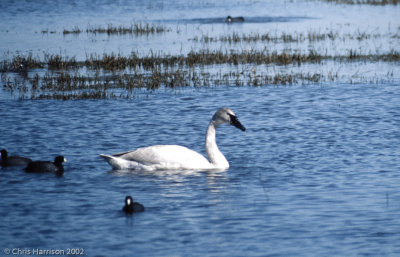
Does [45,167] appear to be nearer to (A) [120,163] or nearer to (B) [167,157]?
(A) [120,163]

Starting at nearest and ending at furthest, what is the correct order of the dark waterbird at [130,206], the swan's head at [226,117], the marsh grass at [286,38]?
the dark waterbird at [130,206] → the swan's head at [226,117] → the marsh grass at [286,38]

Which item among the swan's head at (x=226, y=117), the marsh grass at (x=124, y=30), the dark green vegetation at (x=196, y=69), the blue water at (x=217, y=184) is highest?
the marsh grass at (x=124, y=30)

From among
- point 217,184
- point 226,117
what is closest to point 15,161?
point 217,184

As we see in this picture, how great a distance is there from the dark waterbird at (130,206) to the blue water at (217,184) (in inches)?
6.1

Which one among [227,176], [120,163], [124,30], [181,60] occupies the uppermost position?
[124,30]

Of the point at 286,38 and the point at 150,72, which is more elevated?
the point at 286,38

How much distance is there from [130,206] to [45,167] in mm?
3646

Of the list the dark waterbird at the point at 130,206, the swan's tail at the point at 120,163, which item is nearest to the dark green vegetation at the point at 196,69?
the swan's tail at the point at 120,163

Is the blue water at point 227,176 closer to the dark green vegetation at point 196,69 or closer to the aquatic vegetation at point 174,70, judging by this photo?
the dark green vegetation at point 196,69

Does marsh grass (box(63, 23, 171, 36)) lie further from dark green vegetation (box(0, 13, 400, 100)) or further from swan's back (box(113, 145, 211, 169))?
swan's back (box(113, 145, 211, 169))

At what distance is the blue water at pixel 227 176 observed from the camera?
1074 cm

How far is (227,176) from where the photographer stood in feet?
49.3

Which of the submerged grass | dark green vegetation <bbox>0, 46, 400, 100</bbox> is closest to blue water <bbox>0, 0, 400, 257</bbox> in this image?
dark green vegetation <bbox>0, 46, 400, 100</bbox>

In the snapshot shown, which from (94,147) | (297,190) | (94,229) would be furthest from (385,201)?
(94,147)
